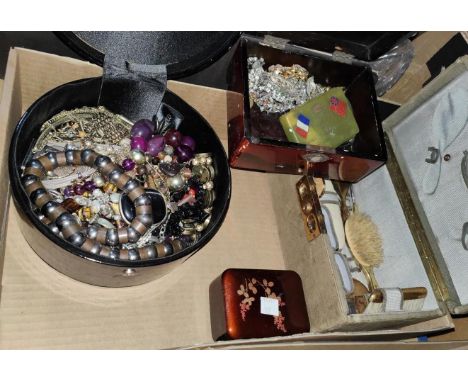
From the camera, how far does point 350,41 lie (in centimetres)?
99

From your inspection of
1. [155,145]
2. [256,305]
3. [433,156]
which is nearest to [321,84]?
[433,156]

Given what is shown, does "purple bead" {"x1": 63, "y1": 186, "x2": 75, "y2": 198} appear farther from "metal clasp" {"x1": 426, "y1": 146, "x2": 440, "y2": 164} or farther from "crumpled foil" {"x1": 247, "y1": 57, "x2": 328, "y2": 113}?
"metal clasp" {"x1": 426, "y1": 146, "x2": 440, "y2": 164}

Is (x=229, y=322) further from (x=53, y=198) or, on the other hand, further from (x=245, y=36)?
(x=245, y=36)

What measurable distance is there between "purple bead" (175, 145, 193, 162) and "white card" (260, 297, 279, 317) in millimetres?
299

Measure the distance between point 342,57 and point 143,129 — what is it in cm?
44

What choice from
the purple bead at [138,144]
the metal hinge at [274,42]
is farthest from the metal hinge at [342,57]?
the purple bead at [138,144]

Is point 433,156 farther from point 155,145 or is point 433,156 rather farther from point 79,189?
point 79,189

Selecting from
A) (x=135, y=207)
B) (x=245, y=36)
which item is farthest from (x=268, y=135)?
(x=135, y=207)

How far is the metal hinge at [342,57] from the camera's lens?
102cm

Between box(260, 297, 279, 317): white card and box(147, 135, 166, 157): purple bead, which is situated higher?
box(147, 135, 166, 157): purple bead

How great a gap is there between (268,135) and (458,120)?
0.37 m

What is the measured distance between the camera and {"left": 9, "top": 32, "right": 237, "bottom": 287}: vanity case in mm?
763

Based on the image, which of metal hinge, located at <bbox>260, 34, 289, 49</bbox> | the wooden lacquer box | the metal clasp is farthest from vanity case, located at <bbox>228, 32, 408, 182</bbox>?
the wooden lacquer box

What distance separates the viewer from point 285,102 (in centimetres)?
104
